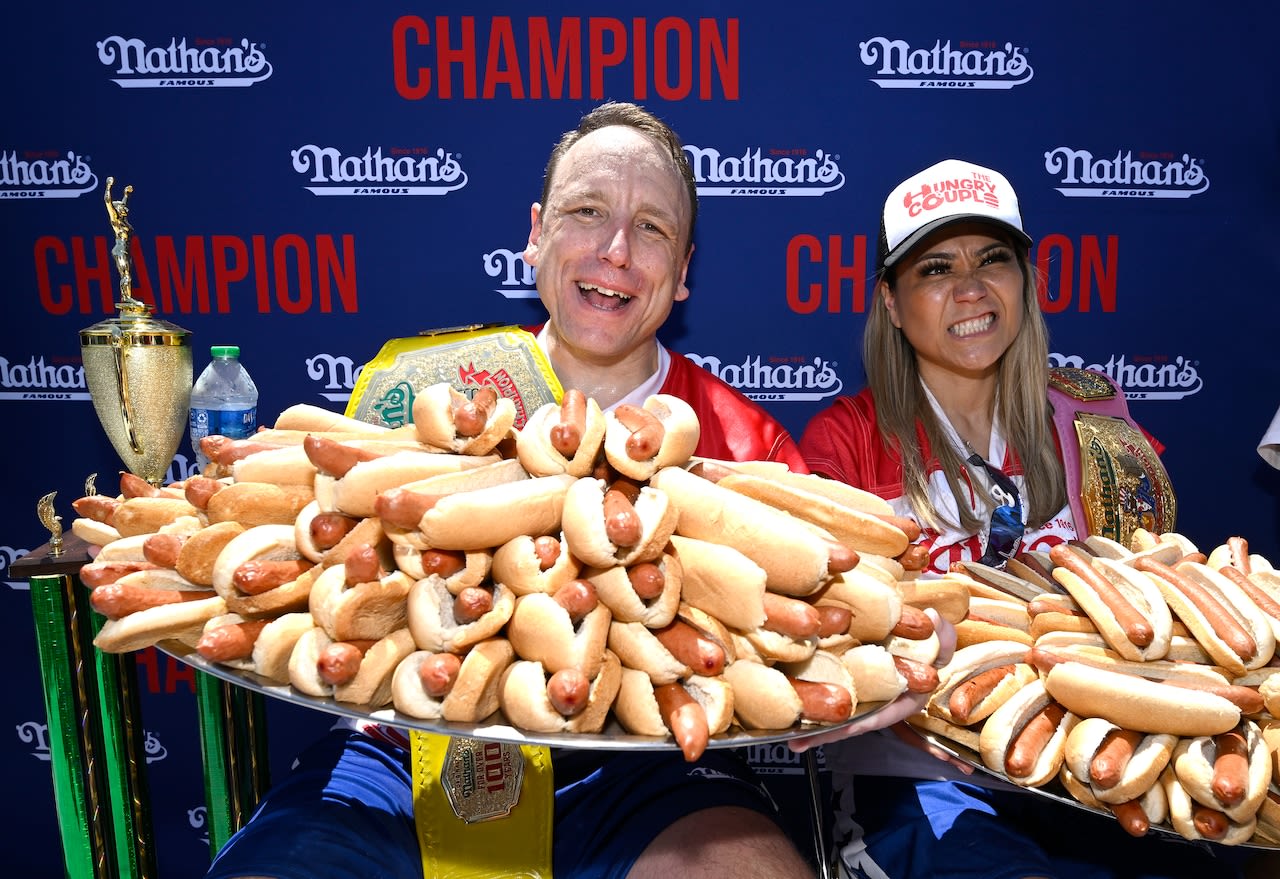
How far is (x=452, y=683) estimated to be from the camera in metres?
1.01

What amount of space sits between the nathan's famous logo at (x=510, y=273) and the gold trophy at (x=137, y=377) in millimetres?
1044

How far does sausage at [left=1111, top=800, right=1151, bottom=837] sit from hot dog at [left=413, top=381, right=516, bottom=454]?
1.04m

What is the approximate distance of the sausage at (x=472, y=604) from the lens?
3.32 ft

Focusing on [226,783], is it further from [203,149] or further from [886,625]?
[203,149]

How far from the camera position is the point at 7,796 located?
→ 10.5ft

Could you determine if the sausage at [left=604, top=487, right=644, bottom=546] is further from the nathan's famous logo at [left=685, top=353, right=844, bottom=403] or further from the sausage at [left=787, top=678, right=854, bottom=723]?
the nathan's famous logo at [left=685, top=353, right=844, bottom=403]

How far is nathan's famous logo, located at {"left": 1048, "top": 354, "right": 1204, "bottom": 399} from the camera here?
3.13 metres

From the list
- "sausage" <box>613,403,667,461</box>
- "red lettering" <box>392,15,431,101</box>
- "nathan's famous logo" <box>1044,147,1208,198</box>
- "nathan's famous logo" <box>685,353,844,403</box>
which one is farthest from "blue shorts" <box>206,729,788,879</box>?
"nathan's famous logo" <box>1044,147,1208,198</box>

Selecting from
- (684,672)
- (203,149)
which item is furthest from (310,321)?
(684,672)

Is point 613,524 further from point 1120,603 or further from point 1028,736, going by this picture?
point 1120,603

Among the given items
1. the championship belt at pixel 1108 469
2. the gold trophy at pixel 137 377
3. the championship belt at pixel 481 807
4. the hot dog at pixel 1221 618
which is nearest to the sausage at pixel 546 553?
the championship belt at pixel 481 807

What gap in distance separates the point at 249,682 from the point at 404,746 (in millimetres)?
826

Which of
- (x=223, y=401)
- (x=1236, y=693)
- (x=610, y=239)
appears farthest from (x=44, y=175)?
(x=1236, y=693)

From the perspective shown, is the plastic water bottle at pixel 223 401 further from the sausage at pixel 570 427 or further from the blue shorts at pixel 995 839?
the blue shorts at pixel 995 839
